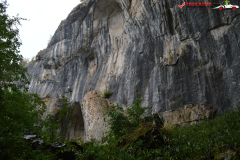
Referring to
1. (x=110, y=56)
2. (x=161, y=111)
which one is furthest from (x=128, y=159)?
(x=110, y=56)

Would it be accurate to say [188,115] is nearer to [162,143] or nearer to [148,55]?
[162,143]

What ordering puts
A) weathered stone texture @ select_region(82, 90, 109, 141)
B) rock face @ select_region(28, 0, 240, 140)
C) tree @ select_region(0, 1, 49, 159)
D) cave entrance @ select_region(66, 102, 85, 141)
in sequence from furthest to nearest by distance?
cave entrance @ select_region(66, 102, 85, 141)
weathered stone texture @ select_region(82, 90, 109, 141)
rock face @ select_region(28, 0, 240, 140)
tree @ select_region(0, 1, 49, 159)

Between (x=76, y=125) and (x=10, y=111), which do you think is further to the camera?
(x=76, y=125)

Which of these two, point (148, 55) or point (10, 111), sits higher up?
point (148, 55)

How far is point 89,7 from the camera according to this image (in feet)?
77.9

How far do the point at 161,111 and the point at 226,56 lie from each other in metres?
4.98

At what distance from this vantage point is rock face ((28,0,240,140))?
10.8 m

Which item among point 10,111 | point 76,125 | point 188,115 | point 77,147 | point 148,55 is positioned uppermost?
point 148,55

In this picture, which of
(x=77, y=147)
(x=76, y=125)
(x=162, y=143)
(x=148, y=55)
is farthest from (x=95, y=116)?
(x=76, y=125)

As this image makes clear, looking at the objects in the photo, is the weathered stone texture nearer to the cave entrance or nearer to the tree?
the cave entrance

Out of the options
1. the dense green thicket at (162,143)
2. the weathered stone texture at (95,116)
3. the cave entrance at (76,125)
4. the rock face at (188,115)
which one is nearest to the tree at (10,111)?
the dense green thicket at (162,143)

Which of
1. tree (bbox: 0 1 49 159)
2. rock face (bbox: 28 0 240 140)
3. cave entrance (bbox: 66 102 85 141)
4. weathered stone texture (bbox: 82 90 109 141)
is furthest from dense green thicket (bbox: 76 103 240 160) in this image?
cave entrance (bbox: 66 102 85 141)

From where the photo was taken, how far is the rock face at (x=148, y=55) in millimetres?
10836

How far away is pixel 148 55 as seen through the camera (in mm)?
15586
